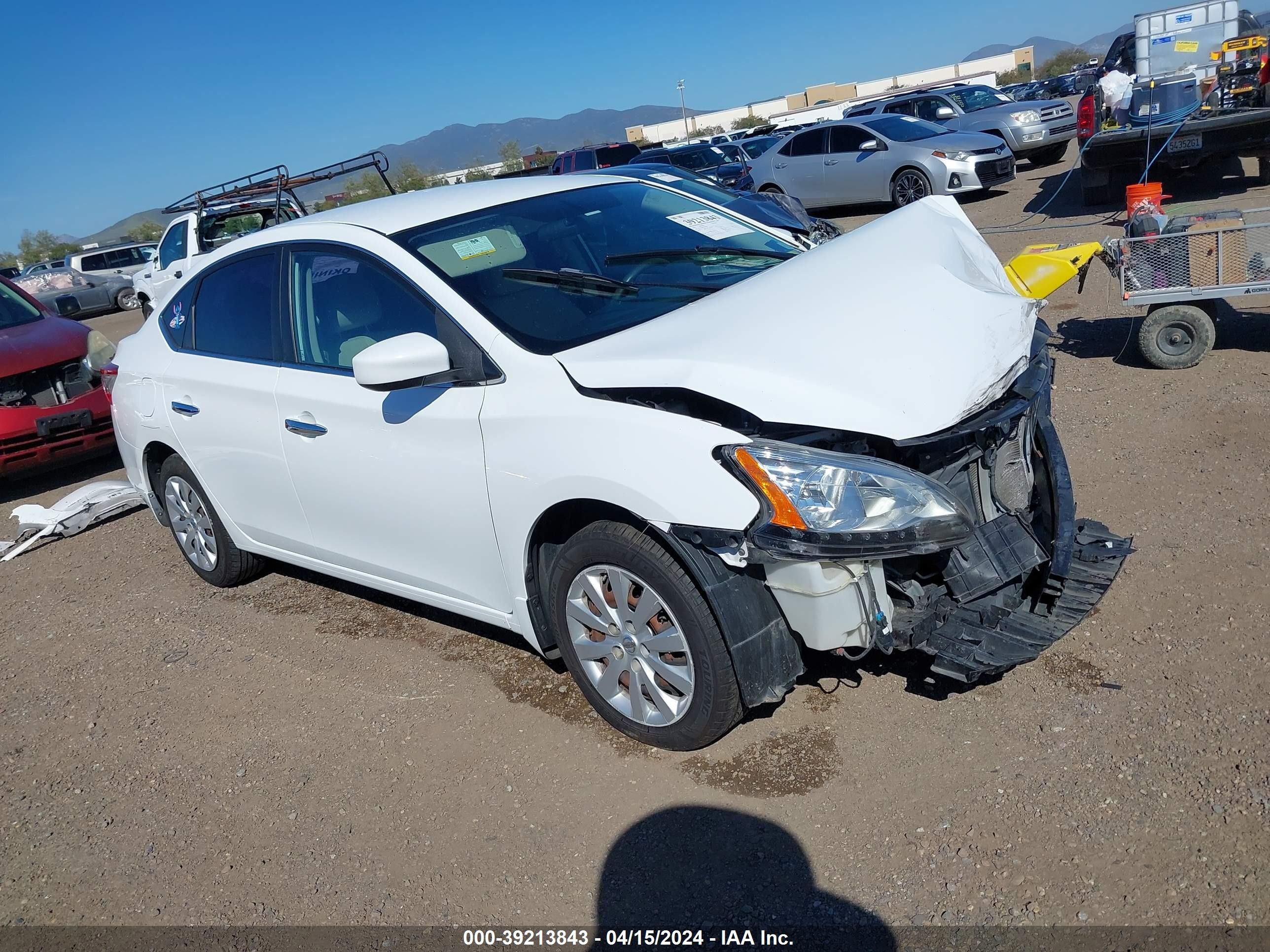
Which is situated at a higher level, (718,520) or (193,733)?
(718,520)

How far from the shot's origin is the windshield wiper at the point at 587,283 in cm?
367

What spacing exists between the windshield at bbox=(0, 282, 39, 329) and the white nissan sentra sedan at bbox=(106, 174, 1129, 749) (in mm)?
5455

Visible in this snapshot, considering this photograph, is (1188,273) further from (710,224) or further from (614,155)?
(614,155)

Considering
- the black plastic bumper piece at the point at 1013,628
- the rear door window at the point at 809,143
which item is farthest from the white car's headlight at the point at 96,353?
the rear door window at the point at 809,143

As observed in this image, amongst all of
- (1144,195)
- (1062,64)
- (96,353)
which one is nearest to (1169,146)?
(1144,195)

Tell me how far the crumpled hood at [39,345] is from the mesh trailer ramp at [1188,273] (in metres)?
7.68

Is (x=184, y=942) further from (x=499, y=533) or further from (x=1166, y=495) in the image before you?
(x=1166, y=495)

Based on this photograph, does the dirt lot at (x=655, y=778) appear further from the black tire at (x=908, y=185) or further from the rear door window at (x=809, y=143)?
the rear door window at (x=809, y=143)

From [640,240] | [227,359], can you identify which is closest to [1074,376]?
[640,240]

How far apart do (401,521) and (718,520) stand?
1496 millimetres

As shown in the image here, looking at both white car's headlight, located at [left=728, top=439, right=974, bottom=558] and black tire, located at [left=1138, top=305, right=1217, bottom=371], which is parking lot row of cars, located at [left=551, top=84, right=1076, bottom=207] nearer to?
black tire, located at [left=1138, top=305, right=1217, bottom=371]

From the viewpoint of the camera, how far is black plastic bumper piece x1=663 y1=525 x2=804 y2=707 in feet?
9.71

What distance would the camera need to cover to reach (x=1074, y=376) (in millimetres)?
6562

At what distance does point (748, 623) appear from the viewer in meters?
2.99
